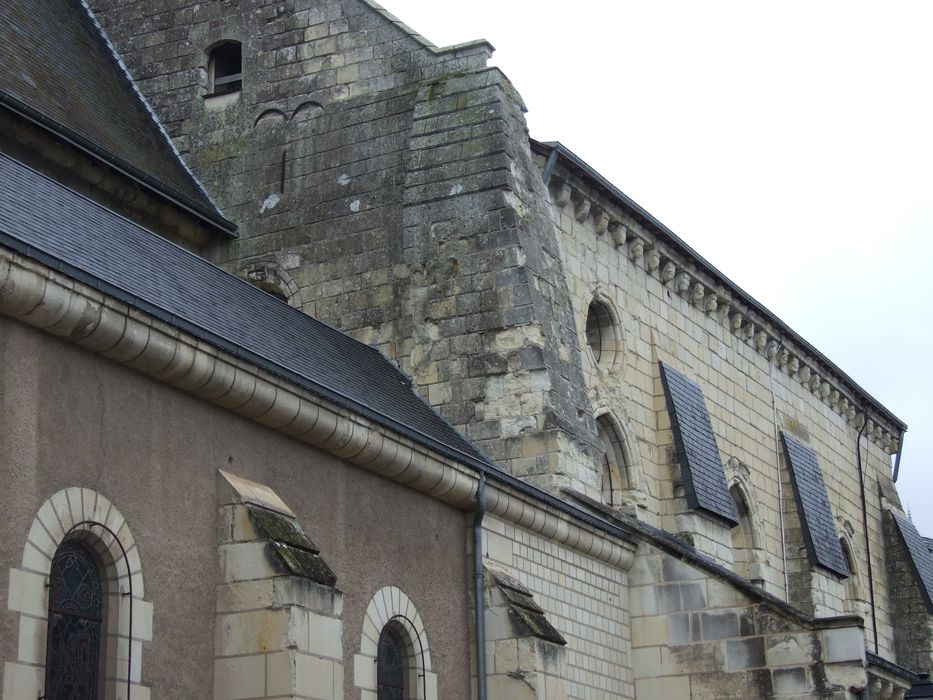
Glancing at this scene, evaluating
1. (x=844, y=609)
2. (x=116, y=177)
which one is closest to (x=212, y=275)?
(x=116, y=177)

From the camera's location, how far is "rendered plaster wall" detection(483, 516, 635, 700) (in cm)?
1352

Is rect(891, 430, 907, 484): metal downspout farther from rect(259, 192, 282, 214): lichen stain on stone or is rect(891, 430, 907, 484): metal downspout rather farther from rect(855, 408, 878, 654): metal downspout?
rect(259, 192, 282, 214): lichen stain on stone

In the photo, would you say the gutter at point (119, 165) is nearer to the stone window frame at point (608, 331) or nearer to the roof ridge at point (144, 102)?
the roof ridge at point (144, 102)

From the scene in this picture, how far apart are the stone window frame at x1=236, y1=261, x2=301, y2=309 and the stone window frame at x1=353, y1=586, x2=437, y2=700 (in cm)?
530

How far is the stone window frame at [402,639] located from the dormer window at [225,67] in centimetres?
787

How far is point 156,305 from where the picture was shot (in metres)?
9.93

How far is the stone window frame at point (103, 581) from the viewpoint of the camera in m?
8.60

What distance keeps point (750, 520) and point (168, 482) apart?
13897 mm

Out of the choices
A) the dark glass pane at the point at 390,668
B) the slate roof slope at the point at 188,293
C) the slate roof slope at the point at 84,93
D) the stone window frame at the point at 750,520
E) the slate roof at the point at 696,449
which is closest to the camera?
the slate roof slope at the point at 188,293

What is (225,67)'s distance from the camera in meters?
18.4

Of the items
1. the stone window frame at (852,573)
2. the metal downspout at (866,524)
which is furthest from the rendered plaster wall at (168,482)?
the metal downspout at (866,524)

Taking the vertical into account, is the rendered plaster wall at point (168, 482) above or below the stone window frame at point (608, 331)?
below

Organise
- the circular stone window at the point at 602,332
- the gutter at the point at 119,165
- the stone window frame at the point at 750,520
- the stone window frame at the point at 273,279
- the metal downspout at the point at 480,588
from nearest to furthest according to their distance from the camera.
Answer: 1. the metal downspout at the point at 480,588
2. the gutter at the point at 119,165
3. the stone window frame at the point at 273,279
4. the circular stone window at the point at 602,332
5. the stone window frame at the point at 750,520

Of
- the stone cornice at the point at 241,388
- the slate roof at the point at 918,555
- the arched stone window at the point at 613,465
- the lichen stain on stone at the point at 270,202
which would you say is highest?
the lichen stain on stone at the point at 270,202
